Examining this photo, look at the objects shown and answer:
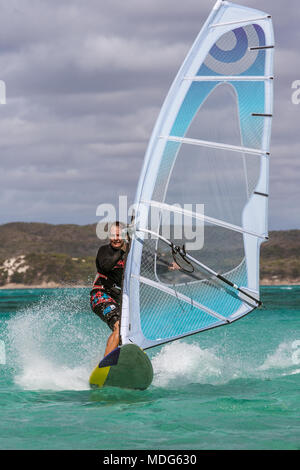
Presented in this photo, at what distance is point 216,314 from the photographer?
6.87 meters

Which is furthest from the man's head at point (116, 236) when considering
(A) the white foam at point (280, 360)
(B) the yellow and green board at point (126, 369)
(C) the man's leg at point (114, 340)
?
(A) the white foam at point (280, 360)

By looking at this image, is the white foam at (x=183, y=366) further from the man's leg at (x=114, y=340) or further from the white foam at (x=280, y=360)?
the man's leg at (x=114, y=340)

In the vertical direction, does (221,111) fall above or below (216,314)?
above

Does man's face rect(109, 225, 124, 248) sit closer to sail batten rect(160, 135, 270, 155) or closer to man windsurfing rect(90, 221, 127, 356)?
man windsurfing rect(90, 221, 127, 356)

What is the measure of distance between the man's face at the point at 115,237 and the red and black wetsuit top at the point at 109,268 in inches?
3.0

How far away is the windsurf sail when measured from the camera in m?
6.57

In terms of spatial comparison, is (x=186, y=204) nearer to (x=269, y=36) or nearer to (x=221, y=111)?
(x=221, y=111)

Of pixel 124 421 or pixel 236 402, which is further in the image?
pixel 236 402

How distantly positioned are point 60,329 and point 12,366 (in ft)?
29.0

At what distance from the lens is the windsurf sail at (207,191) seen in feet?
21.6

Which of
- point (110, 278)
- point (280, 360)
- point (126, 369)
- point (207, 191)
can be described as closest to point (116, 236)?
point (110, 278)

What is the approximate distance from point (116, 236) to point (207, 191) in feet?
3.64
